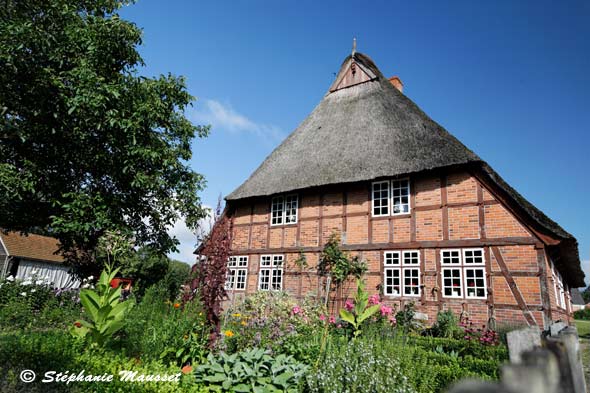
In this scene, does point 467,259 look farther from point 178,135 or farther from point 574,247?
point 178,135

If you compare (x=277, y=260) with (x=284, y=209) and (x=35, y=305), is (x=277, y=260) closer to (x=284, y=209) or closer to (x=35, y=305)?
(x=284, y=209)

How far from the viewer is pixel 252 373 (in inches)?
166

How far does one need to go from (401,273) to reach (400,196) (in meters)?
2.55

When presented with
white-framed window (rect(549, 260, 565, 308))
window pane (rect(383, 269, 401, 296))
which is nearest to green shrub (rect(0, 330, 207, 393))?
window pane (rect(383, 269, 401, 296))

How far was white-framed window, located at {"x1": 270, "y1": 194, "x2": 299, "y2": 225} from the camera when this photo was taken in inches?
540

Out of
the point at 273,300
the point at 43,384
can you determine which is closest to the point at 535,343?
the point at 43,384

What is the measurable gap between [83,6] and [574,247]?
1713 cm

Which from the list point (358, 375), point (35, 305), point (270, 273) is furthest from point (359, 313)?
point (35, 305)

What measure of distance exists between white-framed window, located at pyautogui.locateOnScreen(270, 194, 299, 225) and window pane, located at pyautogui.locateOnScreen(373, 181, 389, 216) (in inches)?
127

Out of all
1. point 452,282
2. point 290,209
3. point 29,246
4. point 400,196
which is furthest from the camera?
point 29,246

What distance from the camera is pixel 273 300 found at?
28.8ft

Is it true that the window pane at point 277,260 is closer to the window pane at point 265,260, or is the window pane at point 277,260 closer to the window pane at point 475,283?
the window pane at point 265,260

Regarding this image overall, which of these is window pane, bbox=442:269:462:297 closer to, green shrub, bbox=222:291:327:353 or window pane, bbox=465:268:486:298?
window pane, bbox=465:268:486:298

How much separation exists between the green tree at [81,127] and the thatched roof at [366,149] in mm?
4544
